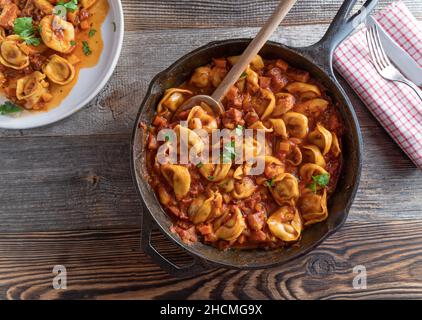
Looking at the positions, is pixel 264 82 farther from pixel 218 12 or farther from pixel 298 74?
pixel 218 12

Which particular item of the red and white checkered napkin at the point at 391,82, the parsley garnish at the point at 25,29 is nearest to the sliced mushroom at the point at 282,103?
the red and white checkered napkin at the point at 391,82

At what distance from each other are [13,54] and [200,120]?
4.96 feet

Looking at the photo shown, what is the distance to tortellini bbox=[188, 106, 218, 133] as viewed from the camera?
331 cm

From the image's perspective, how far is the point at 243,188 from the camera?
3.29 metres

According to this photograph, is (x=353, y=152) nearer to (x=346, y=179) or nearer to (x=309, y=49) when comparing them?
(x=346, y=179)

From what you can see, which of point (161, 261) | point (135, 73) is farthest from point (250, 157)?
point (135, 73)

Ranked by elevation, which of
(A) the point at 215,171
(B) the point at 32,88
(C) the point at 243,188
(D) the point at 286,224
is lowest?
(D) the point at 286,224

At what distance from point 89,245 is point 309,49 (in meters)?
2.11

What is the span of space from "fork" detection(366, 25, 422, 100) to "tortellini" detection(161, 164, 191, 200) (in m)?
1.55

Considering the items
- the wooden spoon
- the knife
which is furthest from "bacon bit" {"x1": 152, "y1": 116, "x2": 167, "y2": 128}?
the knife

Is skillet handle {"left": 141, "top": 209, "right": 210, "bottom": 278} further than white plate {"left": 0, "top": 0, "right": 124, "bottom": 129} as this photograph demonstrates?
No

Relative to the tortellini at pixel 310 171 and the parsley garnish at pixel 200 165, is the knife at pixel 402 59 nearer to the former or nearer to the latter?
the tortellini at pixel 310 171

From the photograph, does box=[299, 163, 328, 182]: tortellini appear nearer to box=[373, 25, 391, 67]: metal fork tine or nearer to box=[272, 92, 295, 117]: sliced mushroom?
box=[272, 92, 295, 117]: sliced mushroom

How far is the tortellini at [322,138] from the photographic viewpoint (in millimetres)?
3301
